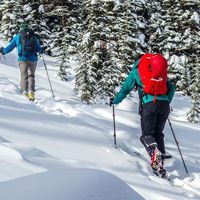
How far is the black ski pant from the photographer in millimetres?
6426

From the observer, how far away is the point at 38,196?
255 centimetres

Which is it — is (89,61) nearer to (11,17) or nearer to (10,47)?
(11,17)

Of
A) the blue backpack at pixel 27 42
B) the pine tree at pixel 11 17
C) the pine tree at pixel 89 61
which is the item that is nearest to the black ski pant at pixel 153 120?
the blue backpack at pixel 27 42

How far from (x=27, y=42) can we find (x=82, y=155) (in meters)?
5.54

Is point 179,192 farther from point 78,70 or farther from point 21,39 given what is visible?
point 78,70

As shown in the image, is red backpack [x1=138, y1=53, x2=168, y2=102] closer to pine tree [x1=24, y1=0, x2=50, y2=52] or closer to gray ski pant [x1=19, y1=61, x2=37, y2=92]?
gray ski pant [x1=19, y1=61, x2=37, y2=92]

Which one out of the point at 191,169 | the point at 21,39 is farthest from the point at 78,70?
the point at 191,169

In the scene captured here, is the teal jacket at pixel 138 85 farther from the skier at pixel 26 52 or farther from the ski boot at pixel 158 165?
the skier at pixel 26 52

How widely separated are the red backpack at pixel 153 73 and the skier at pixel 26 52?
191 inches

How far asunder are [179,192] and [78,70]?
63.0 feet

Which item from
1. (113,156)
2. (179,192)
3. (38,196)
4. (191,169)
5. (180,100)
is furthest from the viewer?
(180,100)

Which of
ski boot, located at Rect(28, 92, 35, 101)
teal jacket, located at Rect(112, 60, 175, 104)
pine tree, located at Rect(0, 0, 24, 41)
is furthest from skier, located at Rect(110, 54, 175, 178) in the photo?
pine tree, located at Rect(0, 0, 24, 41)

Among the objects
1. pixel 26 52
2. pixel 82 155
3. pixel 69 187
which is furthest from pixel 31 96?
pixel 69 187

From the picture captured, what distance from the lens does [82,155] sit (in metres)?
5.85
